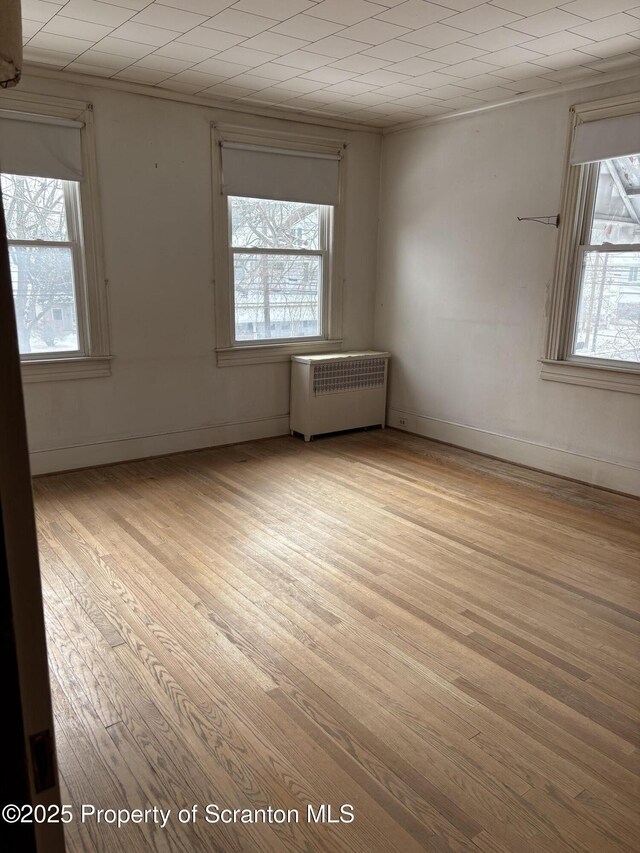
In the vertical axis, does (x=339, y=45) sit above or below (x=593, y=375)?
above

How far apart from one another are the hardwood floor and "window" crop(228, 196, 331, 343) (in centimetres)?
175

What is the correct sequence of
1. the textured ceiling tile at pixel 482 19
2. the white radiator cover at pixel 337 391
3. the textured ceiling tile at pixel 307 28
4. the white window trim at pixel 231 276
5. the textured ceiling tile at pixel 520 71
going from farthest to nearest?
the white radiator cover at pixel 337 391 → the white window trim at pixel 231 276 → the textured ceiling tile at pixel 520 71 → the textured ceiling tile at pixel 307 28 → the textured ceiling tile at pixel 482 19

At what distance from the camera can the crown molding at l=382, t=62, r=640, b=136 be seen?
3.93m

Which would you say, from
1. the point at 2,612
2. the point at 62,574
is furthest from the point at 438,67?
the point at 2,612

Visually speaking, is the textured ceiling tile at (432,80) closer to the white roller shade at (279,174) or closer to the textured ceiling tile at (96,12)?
the white roller shade at (279,174)

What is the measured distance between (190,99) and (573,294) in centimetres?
312

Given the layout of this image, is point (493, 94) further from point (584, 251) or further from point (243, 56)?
point (243, 56)

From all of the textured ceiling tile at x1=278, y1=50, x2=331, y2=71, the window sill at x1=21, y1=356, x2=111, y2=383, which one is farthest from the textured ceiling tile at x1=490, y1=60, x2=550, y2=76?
the window sill at x1=21, y1=356, x2=111, y2=383

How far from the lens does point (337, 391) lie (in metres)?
5.55

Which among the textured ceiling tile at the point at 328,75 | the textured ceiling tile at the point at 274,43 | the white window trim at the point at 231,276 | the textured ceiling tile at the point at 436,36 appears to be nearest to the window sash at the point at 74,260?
the white window trim at the point at 231,276

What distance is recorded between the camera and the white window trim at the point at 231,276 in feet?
15.9

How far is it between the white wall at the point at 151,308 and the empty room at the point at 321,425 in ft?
0.08

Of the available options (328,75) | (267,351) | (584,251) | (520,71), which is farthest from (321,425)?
(520,71)

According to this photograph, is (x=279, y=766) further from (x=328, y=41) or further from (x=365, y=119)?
(x=365, y=119)
